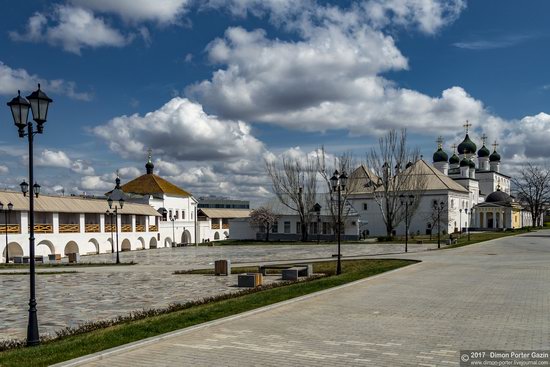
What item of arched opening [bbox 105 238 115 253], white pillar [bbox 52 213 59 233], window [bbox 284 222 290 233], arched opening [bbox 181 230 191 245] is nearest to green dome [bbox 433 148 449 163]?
window [bbox 284 222 290 233]

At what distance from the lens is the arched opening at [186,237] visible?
72.3 meters

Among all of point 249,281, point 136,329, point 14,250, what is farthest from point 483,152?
point 136,329

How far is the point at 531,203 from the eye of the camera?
3693 inches

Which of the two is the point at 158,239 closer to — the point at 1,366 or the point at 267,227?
the point at 267,227

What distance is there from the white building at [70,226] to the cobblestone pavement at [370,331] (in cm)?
3399

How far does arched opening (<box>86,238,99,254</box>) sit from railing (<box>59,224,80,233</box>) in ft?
7.33

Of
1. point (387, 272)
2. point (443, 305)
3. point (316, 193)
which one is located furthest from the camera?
point (316, 193)

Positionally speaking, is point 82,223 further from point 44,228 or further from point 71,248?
point 44,228

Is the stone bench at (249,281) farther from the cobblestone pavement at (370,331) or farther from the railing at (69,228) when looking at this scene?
the railing at (69,228)

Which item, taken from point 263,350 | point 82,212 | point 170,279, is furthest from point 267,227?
point 263,350

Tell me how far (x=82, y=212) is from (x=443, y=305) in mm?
42788

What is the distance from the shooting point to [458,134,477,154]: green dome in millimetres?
101500

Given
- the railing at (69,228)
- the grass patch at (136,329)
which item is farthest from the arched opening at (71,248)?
the grass patch at (136,329)

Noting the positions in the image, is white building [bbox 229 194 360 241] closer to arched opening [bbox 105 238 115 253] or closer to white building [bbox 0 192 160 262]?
white building [bbox 0 192 160 262]
